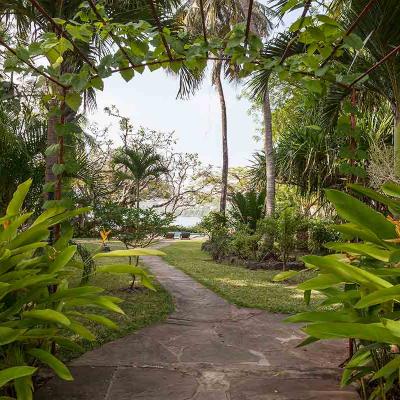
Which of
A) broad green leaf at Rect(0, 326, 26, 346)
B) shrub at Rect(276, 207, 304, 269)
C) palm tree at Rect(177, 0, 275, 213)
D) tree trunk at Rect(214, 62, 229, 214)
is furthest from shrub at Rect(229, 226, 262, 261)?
broad green leaf at Rect(0, 326, 26, 346)

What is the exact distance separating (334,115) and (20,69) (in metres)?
3.40

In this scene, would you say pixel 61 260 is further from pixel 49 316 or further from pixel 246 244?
pixel 246 244

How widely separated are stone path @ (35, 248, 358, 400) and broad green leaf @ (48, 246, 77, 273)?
72cm

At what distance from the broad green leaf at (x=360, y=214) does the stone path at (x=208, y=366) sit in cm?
97

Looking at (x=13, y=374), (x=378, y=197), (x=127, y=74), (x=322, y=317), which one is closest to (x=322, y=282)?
(x=322, y=317)

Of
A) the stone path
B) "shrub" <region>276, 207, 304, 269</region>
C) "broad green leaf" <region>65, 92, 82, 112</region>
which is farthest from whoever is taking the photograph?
"shrub" <region>276, 207, 304, 269</region>

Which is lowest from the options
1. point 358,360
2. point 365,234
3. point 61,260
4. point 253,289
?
point 253,289

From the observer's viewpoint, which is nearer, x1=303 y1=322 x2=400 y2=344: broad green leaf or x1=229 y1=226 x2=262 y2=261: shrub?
x1=303 y1=322 x2=400 y2=344: broad green leaf

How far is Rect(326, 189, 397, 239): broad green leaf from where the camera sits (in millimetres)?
1655

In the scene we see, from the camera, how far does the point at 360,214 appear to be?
65.8 inches

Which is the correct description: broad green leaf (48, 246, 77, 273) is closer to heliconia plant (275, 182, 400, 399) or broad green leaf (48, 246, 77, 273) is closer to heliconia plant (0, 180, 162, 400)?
heliconia plant (0, 180, 162, 400)

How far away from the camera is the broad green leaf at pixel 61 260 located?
1.86 meters

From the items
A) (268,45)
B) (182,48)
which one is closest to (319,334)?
(182,48)

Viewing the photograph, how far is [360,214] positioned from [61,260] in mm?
1449
